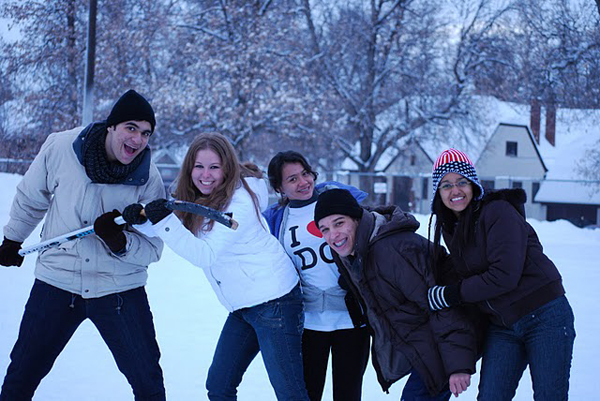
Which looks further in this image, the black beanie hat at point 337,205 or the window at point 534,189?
the window at point 534,189

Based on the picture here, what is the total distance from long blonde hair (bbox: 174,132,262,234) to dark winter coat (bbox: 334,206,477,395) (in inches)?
22.4

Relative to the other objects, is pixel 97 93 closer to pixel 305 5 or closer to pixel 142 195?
pixel 305 5

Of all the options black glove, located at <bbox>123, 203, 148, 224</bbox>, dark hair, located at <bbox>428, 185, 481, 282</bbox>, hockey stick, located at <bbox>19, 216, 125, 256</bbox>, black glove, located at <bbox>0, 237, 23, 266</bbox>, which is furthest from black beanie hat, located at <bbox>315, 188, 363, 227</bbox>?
black glove, located at <bbox>0, 237, 23, 266</bbox>

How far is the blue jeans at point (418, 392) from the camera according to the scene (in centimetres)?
274

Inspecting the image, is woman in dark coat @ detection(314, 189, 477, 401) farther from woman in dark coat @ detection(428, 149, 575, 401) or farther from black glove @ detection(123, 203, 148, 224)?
black glove @ detection(123, 203, 148, 224)

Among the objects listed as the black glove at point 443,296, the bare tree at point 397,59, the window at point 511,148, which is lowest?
the black glove at point 443,296

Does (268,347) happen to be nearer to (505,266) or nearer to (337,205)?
(337,205)

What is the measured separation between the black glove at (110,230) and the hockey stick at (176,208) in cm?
4

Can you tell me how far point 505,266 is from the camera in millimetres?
2453

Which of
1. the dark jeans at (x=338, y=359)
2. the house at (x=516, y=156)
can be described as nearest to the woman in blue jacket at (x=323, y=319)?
the dark jeans at (x=338, y=359)

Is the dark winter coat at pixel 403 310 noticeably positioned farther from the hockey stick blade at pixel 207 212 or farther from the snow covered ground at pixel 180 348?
the snow covered ground at pixel 180 348

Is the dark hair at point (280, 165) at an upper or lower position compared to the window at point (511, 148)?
lower

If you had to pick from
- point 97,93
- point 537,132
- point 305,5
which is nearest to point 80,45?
point 97,93

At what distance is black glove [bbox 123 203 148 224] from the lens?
2443 millimetres
